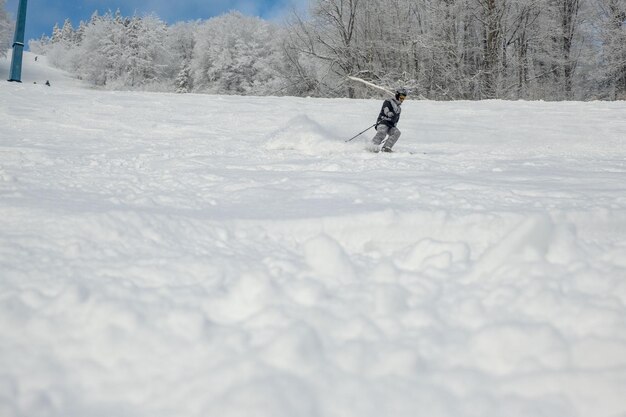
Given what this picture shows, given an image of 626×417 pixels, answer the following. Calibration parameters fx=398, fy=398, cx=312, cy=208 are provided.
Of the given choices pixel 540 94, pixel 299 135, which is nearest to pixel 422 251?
pixel 299 135

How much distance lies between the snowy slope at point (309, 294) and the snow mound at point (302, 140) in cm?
207

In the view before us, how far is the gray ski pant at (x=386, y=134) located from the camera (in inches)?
281

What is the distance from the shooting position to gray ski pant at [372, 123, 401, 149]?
7.14 metres

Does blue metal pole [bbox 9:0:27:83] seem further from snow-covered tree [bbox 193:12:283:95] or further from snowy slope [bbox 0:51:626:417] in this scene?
snow-covered tree [bbox 193:12:283:95]

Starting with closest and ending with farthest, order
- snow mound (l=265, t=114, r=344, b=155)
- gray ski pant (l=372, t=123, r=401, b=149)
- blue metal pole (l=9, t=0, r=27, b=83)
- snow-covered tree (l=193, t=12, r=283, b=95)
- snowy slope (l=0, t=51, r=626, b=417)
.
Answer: snowy slope (l=0, t=51, r=626, b=417), snow mound (l=265, t=114, r=344, b=155), gray ski pant (l=372, t=123, r=401, b=149), blue metal pole (l=9, t=0, r=27, b=83), snow-covered tree (l=193, t=12, r=283, b=95)

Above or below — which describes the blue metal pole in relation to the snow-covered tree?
below

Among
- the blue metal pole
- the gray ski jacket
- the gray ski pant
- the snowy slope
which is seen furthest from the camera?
the blue metal pole

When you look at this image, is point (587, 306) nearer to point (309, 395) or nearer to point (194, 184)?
point (309, 395)

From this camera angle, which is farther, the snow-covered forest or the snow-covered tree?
the snow-covered tree

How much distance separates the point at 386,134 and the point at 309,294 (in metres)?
5.52

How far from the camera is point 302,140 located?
698cm

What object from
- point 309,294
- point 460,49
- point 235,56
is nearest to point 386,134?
point 309,294

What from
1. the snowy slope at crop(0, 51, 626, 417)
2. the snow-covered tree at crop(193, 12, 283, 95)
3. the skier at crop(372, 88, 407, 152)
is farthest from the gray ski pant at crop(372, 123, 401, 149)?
the snow-covered tree at crop(193, 12, 283, 95)

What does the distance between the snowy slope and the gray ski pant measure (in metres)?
2.38
